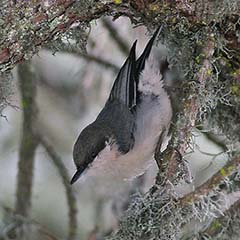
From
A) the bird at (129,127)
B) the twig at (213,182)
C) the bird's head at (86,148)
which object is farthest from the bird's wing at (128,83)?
the twig at (213,182)

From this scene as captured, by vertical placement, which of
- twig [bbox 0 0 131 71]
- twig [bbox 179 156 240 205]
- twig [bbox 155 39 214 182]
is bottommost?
twig [bbox 179 156 240 205]

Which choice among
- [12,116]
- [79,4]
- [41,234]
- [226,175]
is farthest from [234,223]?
[12,116]

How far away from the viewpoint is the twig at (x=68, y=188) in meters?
1.97

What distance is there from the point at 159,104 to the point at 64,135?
0.67 meters

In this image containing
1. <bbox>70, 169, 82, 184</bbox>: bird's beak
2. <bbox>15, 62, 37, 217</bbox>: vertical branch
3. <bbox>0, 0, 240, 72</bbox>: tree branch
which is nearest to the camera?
<bbox>0, 0, 240, 72</bbox>: tree branch

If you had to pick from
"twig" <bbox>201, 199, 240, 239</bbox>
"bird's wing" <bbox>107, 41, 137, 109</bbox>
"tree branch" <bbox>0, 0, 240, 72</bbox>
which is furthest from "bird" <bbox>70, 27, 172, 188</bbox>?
"twig" <bbox>201, 199, 240, 239</bbox>

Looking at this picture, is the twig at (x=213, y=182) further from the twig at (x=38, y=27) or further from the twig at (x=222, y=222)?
the twig at (x=38, y=27)

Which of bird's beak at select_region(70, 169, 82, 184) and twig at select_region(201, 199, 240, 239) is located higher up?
bird's beak at select_region(70, 169, 82, 184)

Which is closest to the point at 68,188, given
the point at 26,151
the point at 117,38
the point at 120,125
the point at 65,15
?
the point at 26,151

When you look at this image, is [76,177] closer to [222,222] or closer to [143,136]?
[143,136]

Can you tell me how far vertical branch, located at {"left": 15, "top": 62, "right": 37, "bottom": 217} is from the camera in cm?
196

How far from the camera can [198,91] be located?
1499mm

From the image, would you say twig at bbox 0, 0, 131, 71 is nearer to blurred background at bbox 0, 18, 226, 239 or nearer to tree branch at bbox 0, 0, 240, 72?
tree branch at bbox 0, 0, 240, 72

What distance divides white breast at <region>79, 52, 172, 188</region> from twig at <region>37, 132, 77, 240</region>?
0.20m
